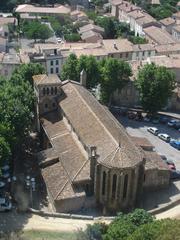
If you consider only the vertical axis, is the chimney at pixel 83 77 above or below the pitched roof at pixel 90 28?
below

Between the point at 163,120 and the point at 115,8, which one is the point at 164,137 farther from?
the point at 115,8

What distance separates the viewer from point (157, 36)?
148m

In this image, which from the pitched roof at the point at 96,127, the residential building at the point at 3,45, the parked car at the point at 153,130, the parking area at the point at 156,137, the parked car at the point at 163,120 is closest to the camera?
the pitched roof at the point at 96,127

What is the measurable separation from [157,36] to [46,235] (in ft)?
330

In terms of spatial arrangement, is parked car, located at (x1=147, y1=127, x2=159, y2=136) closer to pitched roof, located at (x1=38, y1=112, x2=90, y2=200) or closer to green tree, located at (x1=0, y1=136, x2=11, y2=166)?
pitched roof, located at (x1=38, y1=112, x2=90, y2=200)

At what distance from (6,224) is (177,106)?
54.7m

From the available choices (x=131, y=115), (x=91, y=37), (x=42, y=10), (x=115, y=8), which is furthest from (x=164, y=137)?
(x=115, y=8)

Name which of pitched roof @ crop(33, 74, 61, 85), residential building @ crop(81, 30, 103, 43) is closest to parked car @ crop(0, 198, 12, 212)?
pitched roof @ crop(33, 74, 61, 85)

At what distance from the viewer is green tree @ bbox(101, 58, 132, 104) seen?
96375 millimetres

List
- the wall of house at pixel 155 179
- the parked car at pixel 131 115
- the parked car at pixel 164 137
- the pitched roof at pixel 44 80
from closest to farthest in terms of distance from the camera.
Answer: the wall of house at pixel 155 179
the pitched roof at pixel 44 80
the parked car at pixel 164 137
the parked car at pixel 131 115

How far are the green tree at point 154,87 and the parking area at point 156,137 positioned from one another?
14.1ft

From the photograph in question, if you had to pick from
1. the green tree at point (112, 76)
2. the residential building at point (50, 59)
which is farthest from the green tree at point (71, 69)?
the residential building at point (50, 59)

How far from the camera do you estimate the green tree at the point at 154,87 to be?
94.2m

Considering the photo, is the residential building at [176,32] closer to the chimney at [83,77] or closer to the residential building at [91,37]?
the residential building at [91,37]
